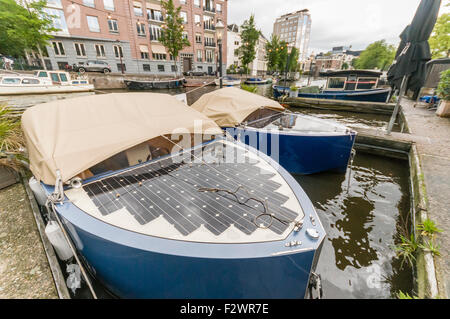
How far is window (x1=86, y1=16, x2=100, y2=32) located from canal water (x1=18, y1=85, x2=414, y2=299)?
103ft

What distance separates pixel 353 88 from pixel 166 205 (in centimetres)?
1929

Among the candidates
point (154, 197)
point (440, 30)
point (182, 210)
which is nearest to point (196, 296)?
point (182, 210)

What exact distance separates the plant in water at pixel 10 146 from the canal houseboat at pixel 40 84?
48.6 ft

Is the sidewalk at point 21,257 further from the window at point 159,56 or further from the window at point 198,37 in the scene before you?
the window at point 198,37

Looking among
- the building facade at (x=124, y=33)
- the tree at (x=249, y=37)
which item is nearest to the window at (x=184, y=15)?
the building facade at (x=124, y=33)

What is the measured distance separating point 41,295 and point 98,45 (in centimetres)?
3158

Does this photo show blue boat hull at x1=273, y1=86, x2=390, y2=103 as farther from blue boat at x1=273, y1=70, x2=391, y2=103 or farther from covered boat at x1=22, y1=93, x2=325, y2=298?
covered boat at x1=22, y1=93, x2=325, y2=298

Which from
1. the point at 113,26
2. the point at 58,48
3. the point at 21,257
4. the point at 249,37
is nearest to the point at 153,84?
the point at 113,26

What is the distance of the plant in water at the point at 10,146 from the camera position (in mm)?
3732

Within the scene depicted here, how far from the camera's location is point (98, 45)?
24.7m

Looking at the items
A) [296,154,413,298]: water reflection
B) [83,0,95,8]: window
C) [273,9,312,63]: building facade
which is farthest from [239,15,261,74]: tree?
[273,9,312,63]: building facade

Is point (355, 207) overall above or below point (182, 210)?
below

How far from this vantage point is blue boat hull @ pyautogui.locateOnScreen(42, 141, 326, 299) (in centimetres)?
170

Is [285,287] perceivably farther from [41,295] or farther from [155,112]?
[155,112]
